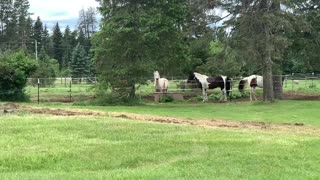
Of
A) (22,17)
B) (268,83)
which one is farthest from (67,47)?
(268,83)

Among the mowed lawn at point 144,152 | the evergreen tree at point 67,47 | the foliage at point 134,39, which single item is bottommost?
the mowed lawn at point 144,152

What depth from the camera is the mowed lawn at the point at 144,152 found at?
29.1 ft

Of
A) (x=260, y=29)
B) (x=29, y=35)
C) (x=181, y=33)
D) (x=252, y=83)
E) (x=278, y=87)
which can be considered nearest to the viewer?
(x=260, y=29)

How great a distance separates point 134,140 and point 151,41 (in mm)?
17962

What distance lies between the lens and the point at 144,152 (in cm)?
1066

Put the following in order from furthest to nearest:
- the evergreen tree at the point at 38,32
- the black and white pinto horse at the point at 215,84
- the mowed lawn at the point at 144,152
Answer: the evergreen tree at the point at 38,32 < the black and white pinto horse at the point at 215,84 < the mowed lawn at the point at 144,152

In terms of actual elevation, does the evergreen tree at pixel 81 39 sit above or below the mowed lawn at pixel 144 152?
above

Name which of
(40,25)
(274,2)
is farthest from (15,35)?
(274,2)

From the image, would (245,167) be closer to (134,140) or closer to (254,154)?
(254,154)

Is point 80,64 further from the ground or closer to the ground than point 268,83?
further from the ground

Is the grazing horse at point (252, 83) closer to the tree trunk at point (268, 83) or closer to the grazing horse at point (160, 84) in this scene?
the tree trunk at point (268, 83)

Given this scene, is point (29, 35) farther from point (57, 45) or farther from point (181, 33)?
point (181, 33)

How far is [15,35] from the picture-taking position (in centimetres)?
11031

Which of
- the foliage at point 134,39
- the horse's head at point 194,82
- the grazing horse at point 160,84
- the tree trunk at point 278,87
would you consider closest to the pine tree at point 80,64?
the horse's head at point 194,82
